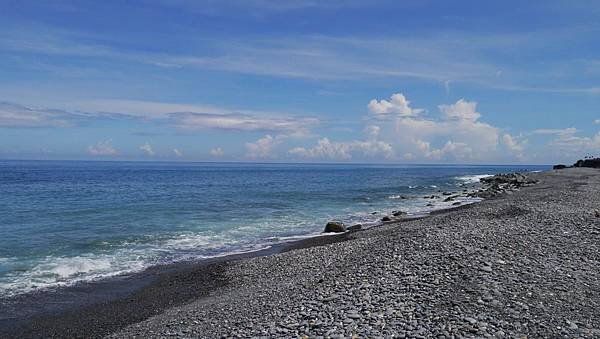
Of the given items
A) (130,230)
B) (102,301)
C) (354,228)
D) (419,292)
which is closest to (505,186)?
(354,228)

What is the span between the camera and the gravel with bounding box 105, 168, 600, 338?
8.50 meters

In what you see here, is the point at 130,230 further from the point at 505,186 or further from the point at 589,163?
the point at 589,163

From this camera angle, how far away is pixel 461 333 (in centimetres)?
796

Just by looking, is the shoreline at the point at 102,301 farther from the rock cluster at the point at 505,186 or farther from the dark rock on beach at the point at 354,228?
the rock cluster at the point at 505,186

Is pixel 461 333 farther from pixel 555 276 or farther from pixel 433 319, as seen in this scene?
pixel 555 276

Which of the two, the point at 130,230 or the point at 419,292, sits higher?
the point at 419,292

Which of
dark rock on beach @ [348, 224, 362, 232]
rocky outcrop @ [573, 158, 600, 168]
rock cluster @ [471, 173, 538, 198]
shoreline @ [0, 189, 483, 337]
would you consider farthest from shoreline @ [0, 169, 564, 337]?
rocky outcrop @ [573, 158, 600, 168]

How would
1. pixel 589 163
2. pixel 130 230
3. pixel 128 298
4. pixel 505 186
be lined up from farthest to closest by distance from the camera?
pixel 589 163 → pixel 505 186 → pixel 130 230 → pixel 128 298

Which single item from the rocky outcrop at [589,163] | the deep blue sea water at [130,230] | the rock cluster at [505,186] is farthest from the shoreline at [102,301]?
the rocky outcrop at [589,163]

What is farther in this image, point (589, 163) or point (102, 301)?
point (589, 163)

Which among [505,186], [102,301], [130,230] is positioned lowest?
[102,301]

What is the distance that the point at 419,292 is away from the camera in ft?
33.4

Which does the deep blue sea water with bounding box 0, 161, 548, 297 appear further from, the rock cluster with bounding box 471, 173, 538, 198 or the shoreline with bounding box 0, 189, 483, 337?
the rock cluster with bounding box 471, 173, 538, 198

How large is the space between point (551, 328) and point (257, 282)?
878 centimetres
